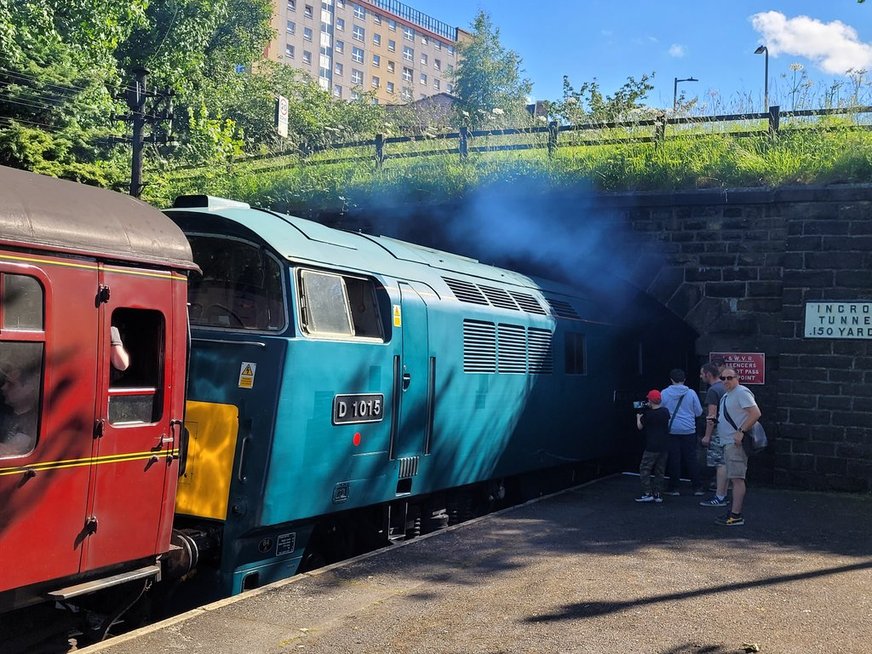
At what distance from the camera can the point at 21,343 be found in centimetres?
472

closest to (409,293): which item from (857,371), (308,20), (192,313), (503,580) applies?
(192,313)

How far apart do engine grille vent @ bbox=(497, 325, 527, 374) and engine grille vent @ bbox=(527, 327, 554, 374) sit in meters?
0.19

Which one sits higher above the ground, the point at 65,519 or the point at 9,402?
the point at 9,402

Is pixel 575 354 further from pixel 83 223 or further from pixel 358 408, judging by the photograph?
pixel 83 223

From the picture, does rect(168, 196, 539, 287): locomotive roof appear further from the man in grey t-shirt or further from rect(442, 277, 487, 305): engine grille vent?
the man in grey t-shirt

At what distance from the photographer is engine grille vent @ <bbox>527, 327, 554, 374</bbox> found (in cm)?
1079

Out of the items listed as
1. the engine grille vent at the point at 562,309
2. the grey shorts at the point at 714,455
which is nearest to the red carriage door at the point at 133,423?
the engine grille vent at the point at 562,309

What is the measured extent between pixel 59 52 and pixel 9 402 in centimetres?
2027

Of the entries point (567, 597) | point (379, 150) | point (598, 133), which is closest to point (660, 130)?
point (598, 133)

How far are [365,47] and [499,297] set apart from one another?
74627mm

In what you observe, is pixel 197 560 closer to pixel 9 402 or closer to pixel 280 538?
pixel 280 538

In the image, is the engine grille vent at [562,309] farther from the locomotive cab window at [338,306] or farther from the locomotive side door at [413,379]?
the locomotive cab window at [338,306]

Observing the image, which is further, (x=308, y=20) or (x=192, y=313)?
(x=308, y=20)

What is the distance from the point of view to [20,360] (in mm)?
4707
